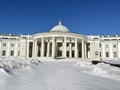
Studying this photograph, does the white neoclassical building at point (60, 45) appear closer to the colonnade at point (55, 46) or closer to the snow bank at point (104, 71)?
the colonnade at point (55, 46)

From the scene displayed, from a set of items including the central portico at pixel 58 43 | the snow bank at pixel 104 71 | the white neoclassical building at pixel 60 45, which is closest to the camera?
the snow bank at pixel 104 71

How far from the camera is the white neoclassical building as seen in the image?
6406 cm

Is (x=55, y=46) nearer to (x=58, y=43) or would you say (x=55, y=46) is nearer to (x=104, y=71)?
(x=58, y=43)

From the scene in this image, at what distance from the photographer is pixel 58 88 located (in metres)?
8.34

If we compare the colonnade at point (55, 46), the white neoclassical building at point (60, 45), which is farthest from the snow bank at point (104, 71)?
the colonnade at point (55, 46)

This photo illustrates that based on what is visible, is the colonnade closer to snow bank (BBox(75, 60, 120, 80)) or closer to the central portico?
the central portico

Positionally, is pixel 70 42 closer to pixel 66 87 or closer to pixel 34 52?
pixel 34 52

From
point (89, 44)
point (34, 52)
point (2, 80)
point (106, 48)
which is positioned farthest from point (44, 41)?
point (2, 80)

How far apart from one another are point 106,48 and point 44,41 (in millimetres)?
26551

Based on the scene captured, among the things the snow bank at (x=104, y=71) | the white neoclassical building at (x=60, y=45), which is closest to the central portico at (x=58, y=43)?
the white neoclassical building at (x=60, y=45)

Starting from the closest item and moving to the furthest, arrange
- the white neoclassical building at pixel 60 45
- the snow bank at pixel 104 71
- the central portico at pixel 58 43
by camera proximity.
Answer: the snow bank at pixel 104 71 → the central portico at pixel 58 43 → the white neoclassical building at pixel 60 45

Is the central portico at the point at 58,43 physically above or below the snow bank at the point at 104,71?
above

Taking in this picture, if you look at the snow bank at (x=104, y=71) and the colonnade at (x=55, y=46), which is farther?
the colonnade at (x=55, y=46)

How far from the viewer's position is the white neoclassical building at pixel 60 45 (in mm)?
64062
